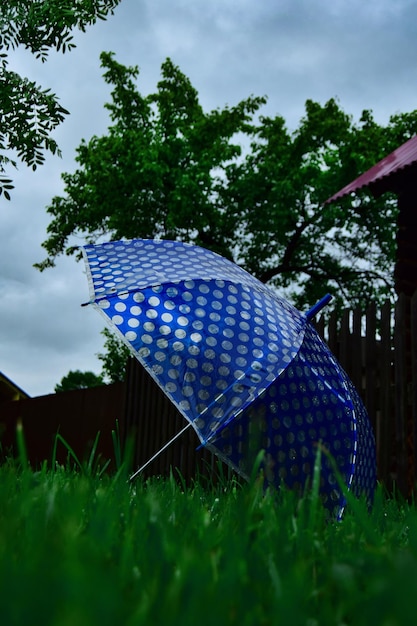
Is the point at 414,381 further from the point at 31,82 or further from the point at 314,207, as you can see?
the point at 314,207

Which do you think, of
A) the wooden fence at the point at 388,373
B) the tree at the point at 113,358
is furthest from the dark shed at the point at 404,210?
the tree at the point at 113,358

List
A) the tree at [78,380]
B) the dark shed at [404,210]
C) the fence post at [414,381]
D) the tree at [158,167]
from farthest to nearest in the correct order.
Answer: the tree at [78,380]
the tree at [158,167]
the dark shed at [404,210]
the fence post at [414,381]

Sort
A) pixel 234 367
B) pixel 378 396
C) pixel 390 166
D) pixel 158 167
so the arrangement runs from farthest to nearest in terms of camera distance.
Answer: pixel 158 167 → pixel 390 166 → pixel 378 396 → pixel 234 367

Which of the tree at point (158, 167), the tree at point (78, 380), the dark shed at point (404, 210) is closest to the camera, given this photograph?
the dark shed at point (404, 210)

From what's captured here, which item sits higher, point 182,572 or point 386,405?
point 386,405

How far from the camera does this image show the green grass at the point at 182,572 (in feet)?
2.30

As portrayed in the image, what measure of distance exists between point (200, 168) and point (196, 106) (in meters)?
3.20

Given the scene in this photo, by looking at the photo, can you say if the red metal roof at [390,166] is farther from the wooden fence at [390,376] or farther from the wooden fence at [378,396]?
the wooden fence at [390,376]

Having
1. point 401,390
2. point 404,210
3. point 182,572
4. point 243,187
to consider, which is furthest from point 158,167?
point 182,572

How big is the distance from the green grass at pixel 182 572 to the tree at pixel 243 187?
56.6ft

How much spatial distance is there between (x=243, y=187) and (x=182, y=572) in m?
19.8

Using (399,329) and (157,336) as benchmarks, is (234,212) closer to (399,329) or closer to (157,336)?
(399,329)

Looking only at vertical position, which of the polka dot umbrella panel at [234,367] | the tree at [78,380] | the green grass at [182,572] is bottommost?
the green grass at [182,572]

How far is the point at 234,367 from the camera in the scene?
317cm
